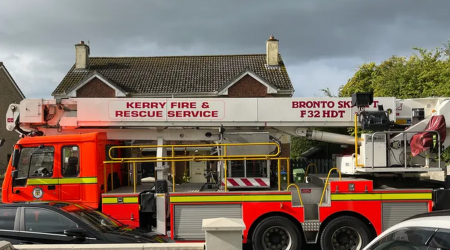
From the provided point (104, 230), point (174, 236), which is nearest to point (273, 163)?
point (174, 236)

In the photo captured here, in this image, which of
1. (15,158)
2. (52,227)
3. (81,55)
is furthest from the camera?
(81,55)

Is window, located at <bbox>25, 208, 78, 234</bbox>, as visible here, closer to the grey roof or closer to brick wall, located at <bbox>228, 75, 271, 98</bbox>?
the grey roof

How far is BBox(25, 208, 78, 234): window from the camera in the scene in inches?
248

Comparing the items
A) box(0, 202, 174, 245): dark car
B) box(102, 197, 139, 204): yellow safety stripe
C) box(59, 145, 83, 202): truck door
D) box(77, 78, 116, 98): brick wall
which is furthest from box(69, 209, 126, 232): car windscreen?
box(77, 78, 116, 98): brick wall

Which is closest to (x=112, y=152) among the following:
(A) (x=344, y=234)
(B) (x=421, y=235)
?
(A) (x=344, y=234)

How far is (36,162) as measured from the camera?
27.2ft

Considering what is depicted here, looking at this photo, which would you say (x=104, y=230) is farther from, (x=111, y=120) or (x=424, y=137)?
(x=424, y=137)

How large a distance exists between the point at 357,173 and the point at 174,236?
405 cm

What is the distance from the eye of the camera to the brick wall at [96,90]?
2402 cm

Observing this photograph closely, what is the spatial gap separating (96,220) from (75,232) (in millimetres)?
655

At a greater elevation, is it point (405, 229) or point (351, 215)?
Answer: point (405, 229)

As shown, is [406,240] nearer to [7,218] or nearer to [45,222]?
[45,222]

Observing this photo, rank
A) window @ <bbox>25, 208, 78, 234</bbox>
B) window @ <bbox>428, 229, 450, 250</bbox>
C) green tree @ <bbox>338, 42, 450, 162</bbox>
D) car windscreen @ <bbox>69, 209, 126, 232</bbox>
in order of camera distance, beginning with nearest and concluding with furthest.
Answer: window @ <bbox>428, 229, 450, 250</bbox> < window @ <bbox>25, 208, 78, 234</bbox> < car windscreen @ <bbox>69, 209, 126, 232</bbox> < green tree @ <bbox>338, 42, 450, 162</bbox>

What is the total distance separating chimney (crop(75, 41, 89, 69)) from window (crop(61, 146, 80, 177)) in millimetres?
19754
